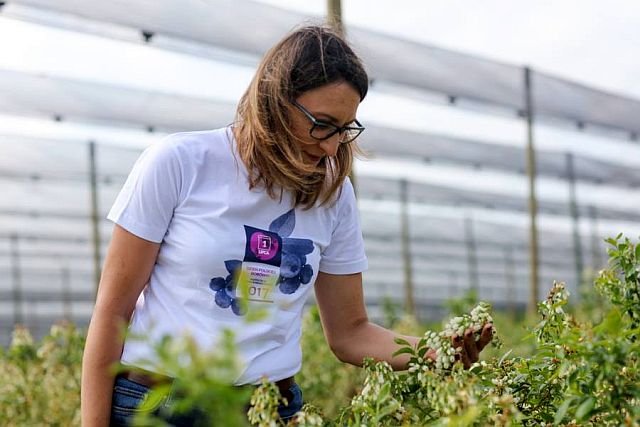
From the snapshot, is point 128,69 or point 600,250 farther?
point 600,250

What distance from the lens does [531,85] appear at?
7875mm

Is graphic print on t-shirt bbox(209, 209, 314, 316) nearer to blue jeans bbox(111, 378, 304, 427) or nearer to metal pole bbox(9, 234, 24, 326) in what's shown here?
blue jeans bbox(111, 378, 304, 427)

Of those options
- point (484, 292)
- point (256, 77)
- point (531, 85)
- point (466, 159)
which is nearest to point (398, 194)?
point (466, 159)

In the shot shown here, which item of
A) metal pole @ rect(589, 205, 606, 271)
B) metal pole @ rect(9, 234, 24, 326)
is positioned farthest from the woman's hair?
metal pole @ rect(589, 205, 606, 271)

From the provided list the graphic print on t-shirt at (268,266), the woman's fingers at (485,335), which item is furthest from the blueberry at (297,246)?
the woman's fingers at (485,335)

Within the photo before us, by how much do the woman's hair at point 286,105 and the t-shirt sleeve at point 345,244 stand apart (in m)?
0.14

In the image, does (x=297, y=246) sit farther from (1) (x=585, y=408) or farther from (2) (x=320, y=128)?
(1) (x=585, y=408)

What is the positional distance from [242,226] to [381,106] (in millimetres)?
7283

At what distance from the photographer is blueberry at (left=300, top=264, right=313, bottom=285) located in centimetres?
153

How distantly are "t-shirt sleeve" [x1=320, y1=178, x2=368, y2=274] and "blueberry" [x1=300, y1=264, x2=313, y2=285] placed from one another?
0.36 feet

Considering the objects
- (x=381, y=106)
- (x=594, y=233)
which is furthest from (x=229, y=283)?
(x=594, y=233)

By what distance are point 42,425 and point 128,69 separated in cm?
352

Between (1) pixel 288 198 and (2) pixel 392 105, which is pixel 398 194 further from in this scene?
(1) pixel 288 198

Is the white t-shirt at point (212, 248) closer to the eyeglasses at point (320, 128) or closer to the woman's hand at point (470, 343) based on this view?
the eyeglasses at point (320, 128)
